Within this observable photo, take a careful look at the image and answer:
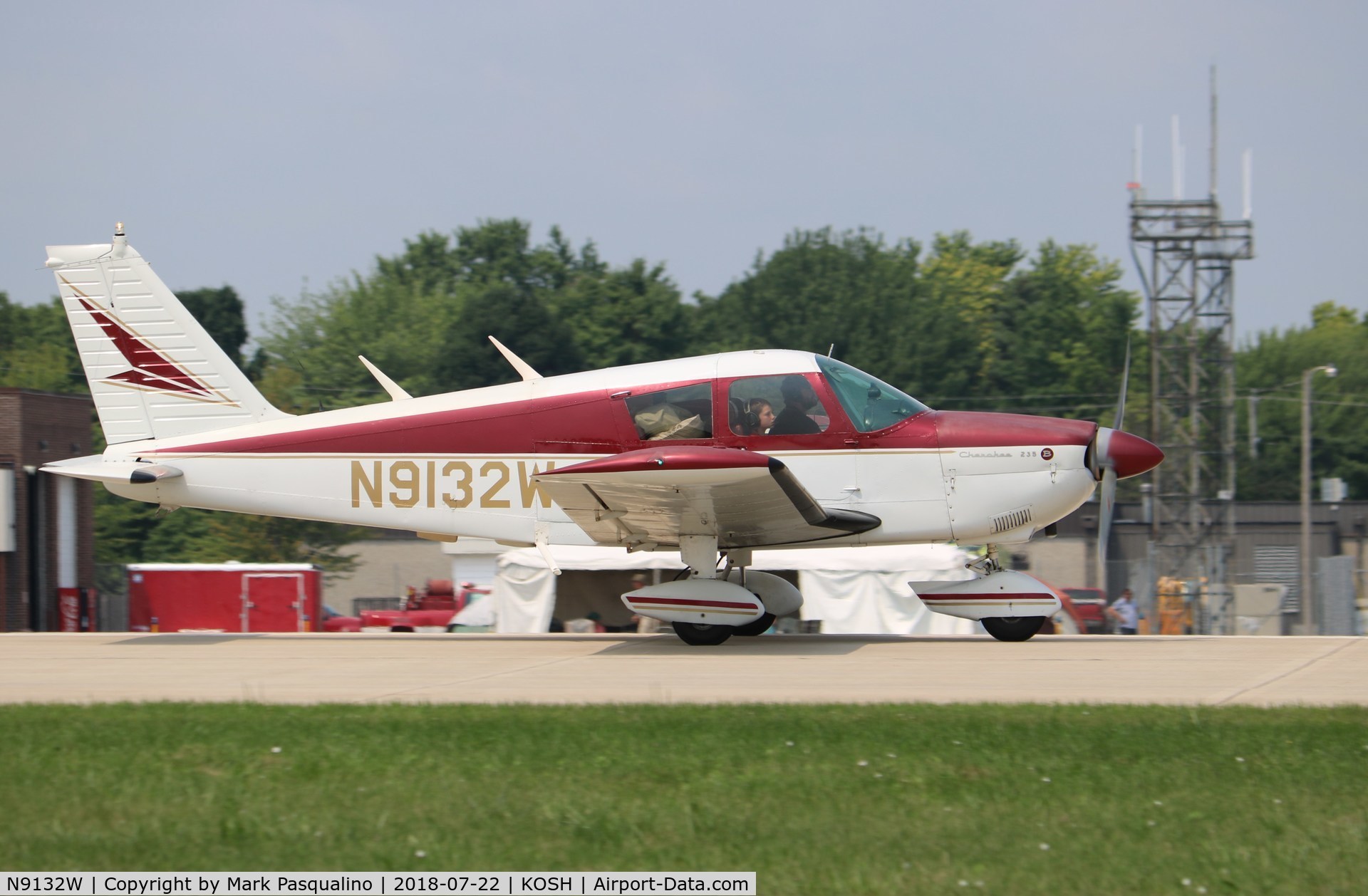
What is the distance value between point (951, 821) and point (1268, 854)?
1134mm

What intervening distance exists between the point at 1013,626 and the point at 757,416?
2.90 metres

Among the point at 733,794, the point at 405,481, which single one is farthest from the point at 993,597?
the point at 733,794

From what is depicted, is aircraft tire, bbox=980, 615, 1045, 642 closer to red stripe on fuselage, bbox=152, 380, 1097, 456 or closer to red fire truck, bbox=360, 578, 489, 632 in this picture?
red stripe on fuselage, bbox=152, 380, 1097, 456

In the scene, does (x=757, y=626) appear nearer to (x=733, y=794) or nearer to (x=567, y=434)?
(x=567, y=434)

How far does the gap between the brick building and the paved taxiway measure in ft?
29.1

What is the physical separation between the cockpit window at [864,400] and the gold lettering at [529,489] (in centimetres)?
266

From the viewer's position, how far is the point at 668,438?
11156 millimetres

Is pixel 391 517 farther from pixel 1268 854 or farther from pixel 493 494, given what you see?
pixel 1268 854

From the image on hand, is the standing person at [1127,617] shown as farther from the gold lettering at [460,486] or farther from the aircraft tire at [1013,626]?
the gold lettering at [460,486]

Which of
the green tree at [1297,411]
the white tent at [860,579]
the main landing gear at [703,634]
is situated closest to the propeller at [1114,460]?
the main landing gear at [703,634]

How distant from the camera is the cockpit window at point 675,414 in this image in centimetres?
1109

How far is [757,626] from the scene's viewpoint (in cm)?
A: 1232

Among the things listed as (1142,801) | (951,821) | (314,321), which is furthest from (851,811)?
(314,321)

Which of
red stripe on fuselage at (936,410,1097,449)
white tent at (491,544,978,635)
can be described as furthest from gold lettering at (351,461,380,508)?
white tent at (491,544,978,635)
